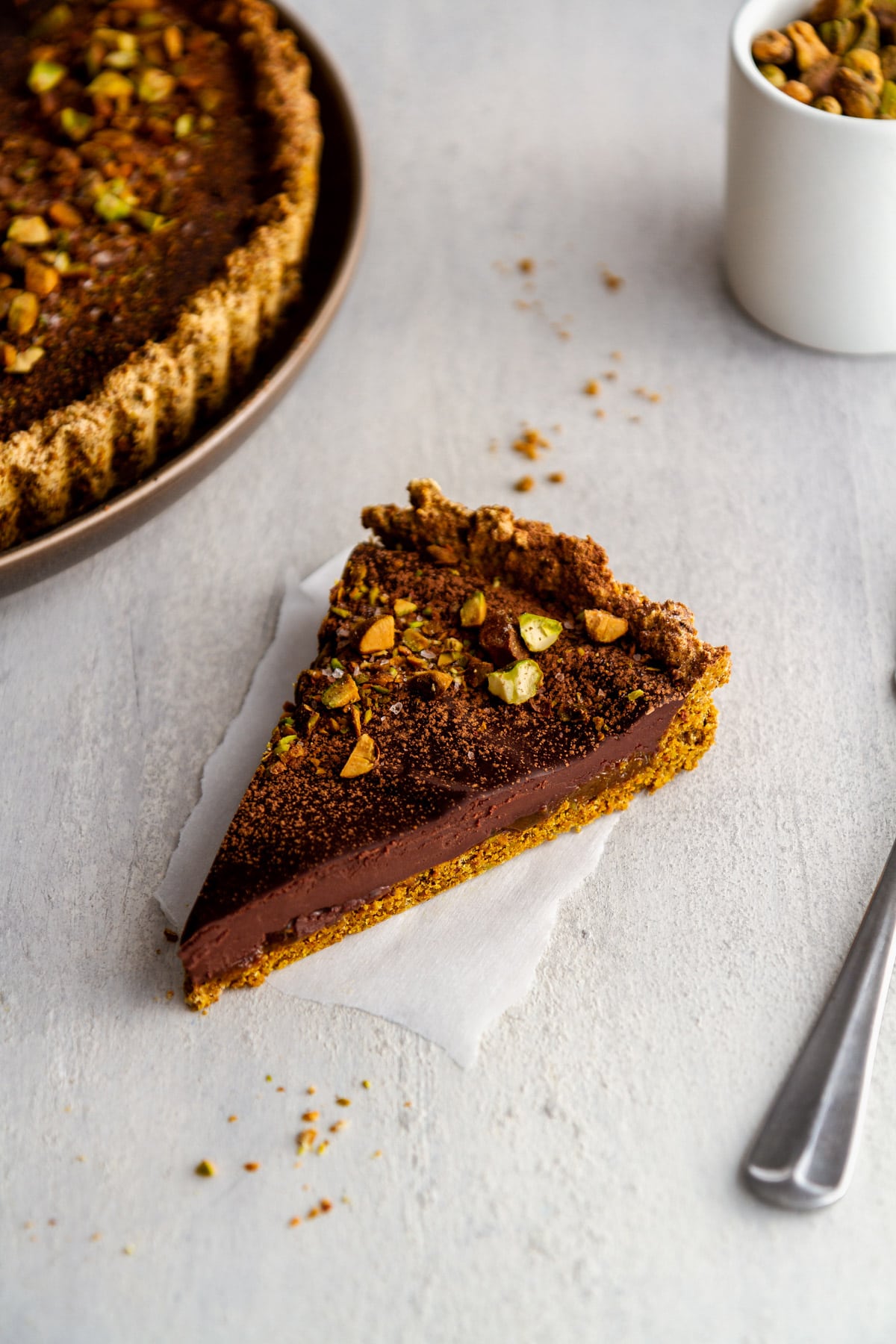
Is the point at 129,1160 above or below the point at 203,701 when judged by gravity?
below

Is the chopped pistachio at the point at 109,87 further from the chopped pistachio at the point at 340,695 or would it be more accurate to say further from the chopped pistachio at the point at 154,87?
the chopped pistachio at the point at 340,695

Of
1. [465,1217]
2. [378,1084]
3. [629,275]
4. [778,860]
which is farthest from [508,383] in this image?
[465,1217]

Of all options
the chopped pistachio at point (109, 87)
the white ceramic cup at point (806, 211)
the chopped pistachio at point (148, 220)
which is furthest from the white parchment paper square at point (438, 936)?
the chopped pistachio at point (109, 87)

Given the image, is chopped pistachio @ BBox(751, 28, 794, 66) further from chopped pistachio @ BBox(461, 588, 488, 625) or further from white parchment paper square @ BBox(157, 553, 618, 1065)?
white parchment paper square @ BBox(157, 553, 618, 1065)

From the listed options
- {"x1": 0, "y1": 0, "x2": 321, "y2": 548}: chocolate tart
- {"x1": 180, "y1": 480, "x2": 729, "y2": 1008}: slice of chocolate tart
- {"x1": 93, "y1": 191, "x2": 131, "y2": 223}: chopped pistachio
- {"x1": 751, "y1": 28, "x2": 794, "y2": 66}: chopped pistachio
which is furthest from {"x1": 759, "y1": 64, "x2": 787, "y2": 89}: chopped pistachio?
{"x1": 93, "y1": 191, "x2": 131, "y2": 223}: chopped pistachio

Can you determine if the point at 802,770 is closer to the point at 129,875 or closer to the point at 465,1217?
the point at 465,1217

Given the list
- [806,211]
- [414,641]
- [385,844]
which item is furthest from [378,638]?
[806,211]
